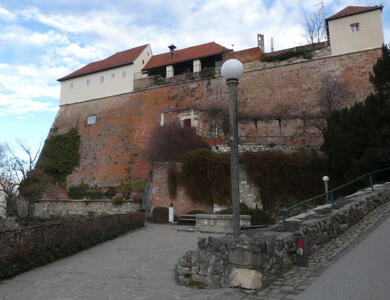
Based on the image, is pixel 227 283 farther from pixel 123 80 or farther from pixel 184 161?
pixel 123 80

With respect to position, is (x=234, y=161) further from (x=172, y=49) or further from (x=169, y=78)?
(x=172, y=49)

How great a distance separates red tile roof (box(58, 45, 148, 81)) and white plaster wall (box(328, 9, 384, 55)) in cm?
1994

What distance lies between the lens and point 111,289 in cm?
518

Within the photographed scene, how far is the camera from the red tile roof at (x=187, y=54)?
97.5ft

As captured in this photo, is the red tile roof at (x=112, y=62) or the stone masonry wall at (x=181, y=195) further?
the red tile roof at (x=112, y=62)

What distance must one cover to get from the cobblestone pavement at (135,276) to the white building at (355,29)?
1821 cm

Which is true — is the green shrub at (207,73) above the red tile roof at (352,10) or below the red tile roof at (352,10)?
below

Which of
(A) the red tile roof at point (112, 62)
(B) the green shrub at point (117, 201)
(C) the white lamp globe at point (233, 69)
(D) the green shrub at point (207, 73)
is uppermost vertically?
(A) the red tile roof at point (112, 62)

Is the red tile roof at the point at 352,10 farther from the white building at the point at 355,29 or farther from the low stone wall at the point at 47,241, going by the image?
the low stone wall at the point at 47,241

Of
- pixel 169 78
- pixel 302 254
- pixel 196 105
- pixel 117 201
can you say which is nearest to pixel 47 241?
pixel 302 254

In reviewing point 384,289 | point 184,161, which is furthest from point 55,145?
point 384,289

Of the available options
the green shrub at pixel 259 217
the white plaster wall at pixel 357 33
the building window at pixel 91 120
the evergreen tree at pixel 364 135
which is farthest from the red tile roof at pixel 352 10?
the building window at pixel 91 120

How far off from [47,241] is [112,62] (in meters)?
29.4

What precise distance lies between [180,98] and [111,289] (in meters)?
24.5
